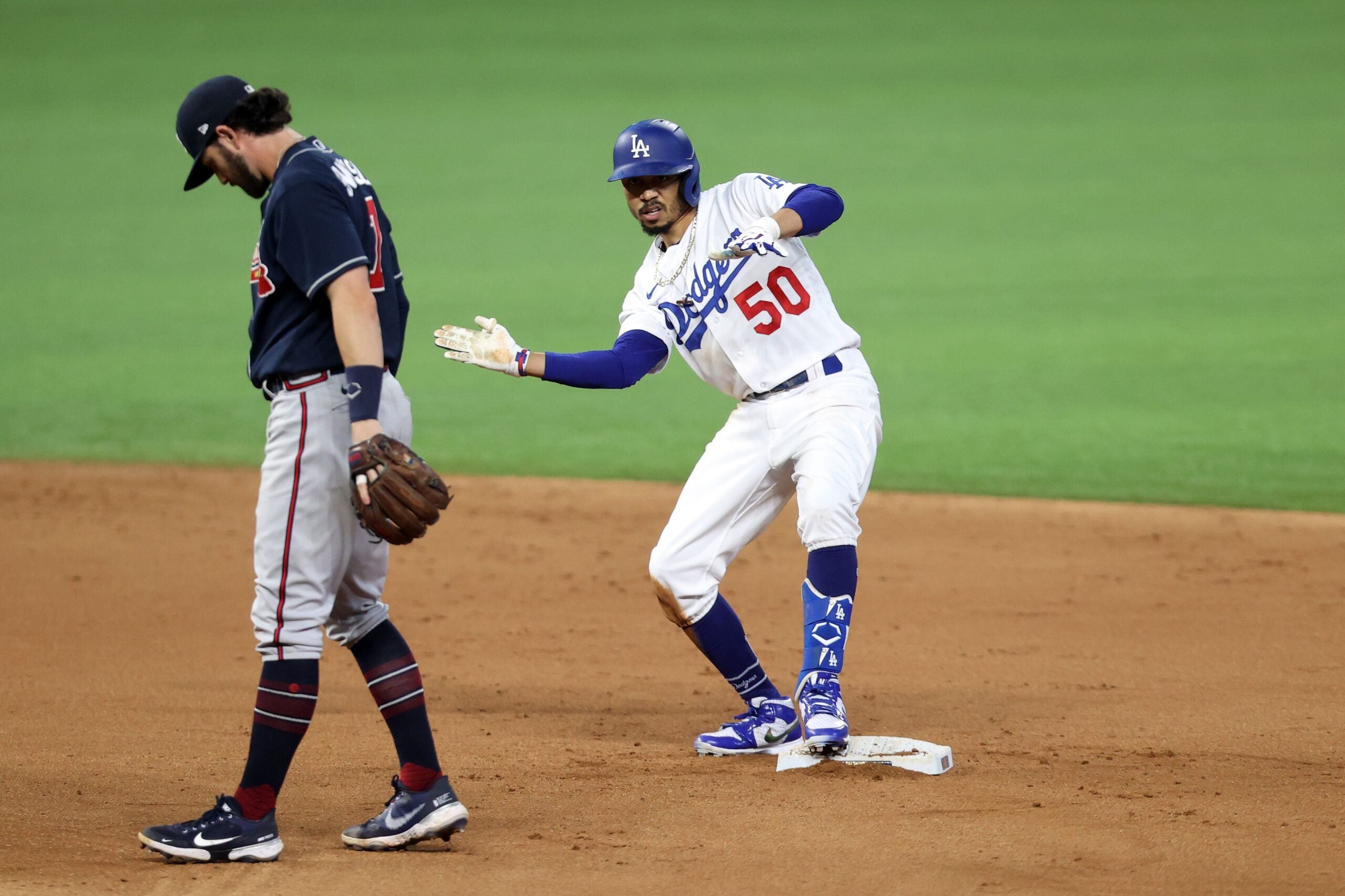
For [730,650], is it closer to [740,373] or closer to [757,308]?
[740,373]

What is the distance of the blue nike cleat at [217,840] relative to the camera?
3.71 meters

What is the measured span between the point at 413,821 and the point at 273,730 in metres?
0.43

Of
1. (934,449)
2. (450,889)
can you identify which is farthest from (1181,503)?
(450,889)

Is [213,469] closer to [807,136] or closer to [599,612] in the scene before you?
[599,612]

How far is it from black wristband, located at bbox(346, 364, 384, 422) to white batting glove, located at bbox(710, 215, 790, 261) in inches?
53.9

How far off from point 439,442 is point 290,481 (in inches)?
261

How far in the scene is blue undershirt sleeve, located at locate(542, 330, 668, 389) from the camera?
15.7 ft

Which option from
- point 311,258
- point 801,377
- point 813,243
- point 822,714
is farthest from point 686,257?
point 813,243

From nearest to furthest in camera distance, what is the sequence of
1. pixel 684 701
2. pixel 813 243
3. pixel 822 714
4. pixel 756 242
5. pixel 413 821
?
pixel 413 821, pixel 822 714, pixel 756 242, pixel 684 701, pixel 813 243

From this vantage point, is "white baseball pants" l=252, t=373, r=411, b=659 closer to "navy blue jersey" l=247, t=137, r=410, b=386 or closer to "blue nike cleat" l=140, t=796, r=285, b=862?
"navy blue jersey" l=247, t=137, r=410, b=386

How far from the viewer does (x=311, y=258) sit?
3.61 meters

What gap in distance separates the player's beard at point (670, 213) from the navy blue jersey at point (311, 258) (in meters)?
1.27

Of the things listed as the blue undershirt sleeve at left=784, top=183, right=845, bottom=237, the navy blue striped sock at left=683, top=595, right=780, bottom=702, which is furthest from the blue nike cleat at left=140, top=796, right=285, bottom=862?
the blue undershirt sleeve at left=784, top=183, right=845, bottom=237

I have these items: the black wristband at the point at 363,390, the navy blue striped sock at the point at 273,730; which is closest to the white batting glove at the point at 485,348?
the black wristband at the point at 363,390
